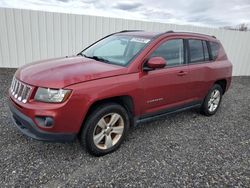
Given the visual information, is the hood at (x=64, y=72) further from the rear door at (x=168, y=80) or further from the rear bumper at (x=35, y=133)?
the rear door at (x=168, y=80)

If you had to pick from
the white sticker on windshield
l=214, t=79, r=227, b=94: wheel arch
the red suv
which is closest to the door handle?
the red suv

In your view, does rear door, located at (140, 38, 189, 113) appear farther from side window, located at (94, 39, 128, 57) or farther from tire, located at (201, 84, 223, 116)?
tire, located at (201, 84, 223, 116)

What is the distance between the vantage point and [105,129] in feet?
9.79

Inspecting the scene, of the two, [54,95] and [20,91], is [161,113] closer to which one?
[54,95]

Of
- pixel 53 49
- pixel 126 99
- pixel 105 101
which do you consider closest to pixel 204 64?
pixel 126 99

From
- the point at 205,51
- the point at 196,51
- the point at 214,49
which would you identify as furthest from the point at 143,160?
the point at 214,49

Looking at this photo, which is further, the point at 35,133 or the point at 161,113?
the point at 161,113

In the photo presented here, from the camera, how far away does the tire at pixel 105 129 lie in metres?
2.78

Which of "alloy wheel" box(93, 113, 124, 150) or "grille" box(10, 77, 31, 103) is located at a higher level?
"grille" box(10, 77, 31, 103)

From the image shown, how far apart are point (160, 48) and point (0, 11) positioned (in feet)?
18.3

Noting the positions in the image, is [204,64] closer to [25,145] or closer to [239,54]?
[25,145]

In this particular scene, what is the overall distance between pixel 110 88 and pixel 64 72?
2.02 ft

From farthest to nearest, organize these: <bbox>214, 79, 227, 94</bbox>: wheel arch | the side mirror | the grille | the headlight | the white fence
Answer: the white fence, <bbox>214, 79, 227, 94</bbox>: wheel arch, the side mirror, the grille, the headlight

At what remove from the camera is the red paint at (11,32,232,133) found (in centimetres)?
252
